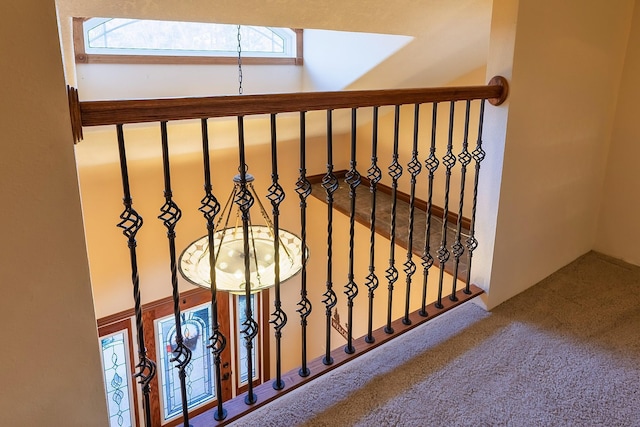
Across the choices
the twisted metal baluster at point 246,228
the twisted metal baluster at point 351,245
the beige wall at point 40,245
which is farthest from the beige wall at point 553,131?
the beige wall at point 40,245

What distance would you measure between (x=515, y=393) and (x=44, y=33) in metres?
1.73

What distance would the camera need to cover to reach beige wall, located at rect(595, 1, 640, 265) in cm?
246

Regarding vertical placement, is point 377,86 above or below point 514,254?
above

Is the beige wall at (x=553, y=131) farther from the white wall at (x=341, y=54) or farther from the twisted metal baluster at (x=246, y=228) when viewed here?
the twisted metal baluster at (x=246, y=228)

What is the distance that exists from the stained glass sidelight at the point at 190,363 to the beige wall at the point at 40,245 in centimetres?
297

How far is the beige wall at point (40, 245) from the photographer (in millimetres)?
877

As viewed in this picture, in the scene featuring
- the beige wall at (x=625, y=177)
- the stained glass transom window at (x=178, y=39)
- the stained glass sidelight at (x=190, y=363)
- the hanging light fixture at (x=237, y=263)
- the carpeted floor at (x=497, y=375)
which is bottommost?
the stained glass sidelight at (x=190, y=363)

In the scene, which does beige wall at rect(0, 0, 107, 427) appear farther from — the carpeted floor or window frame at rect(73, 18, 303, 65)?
window frame at rect(73, 18, 303, 65)

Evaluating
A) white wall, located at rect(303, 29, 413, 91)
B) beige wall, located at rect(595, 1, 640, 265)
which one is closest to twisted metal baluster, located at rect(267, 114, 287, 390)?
white wall, located at rect(303, 29, 413, 91)

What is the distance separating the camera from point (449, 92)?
5.64 ft

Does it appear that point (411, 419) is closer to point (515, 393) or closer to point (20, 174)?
point (515, 393)

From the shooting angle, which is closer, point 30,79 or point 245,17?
point 30,79

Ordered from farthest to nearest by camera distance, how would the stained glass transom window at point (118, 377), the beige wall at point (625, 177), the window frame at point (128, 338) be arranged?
the stained glass transom window at point (118, 377), the window frame at point (128, 338), the beige wall at point (625, 177)

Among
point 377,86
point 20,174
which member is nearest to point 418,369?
point 20,174
